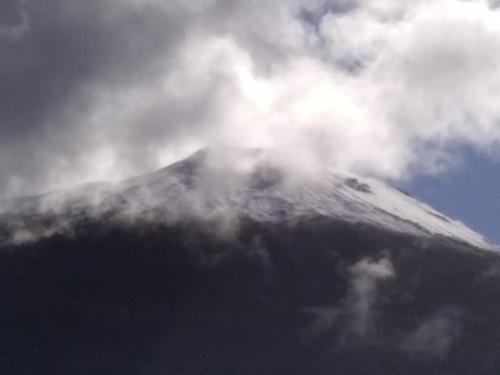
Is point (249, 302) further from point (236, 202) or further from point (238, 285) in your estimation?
point (236, 202)

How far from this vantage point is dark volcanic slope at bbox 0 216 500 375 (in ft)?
490

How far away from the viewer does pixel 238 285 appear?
546 ft

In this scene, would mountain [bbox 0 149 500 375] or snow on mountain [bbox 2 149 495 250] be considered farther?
snow on mountain [bbox 2 149 495 250]

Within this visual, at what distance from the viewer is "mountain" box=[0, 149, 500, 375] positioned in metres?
151

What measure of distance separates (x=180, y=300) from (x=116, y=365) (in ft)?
61.8

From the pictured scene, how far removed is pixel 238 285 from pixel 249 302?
17.7 ft

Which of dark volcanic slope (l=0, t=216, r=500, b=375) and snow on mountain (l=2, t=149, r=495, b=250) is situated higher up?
snow on mountain (l=2, t=149, r=495, b=250)

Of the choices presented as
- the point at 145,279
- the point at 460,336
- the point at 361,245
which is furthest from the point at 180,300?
the point at 460,336

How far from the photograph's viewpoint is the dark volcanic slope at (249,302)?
14938cm

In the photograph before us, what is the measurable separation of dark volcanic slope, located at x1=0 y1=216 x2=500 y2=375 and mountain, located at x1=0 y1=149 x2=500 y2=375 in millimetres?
255

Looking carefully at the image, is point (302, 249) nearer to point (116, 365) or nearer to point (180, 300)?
point (180, 300)

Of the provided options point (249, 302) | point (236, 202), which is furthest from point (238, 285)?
point (236, 202)

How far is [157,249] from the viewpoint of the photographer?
577ft

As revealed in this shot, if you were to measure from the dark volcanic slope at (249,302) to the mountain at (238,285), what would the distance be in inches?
10.0
